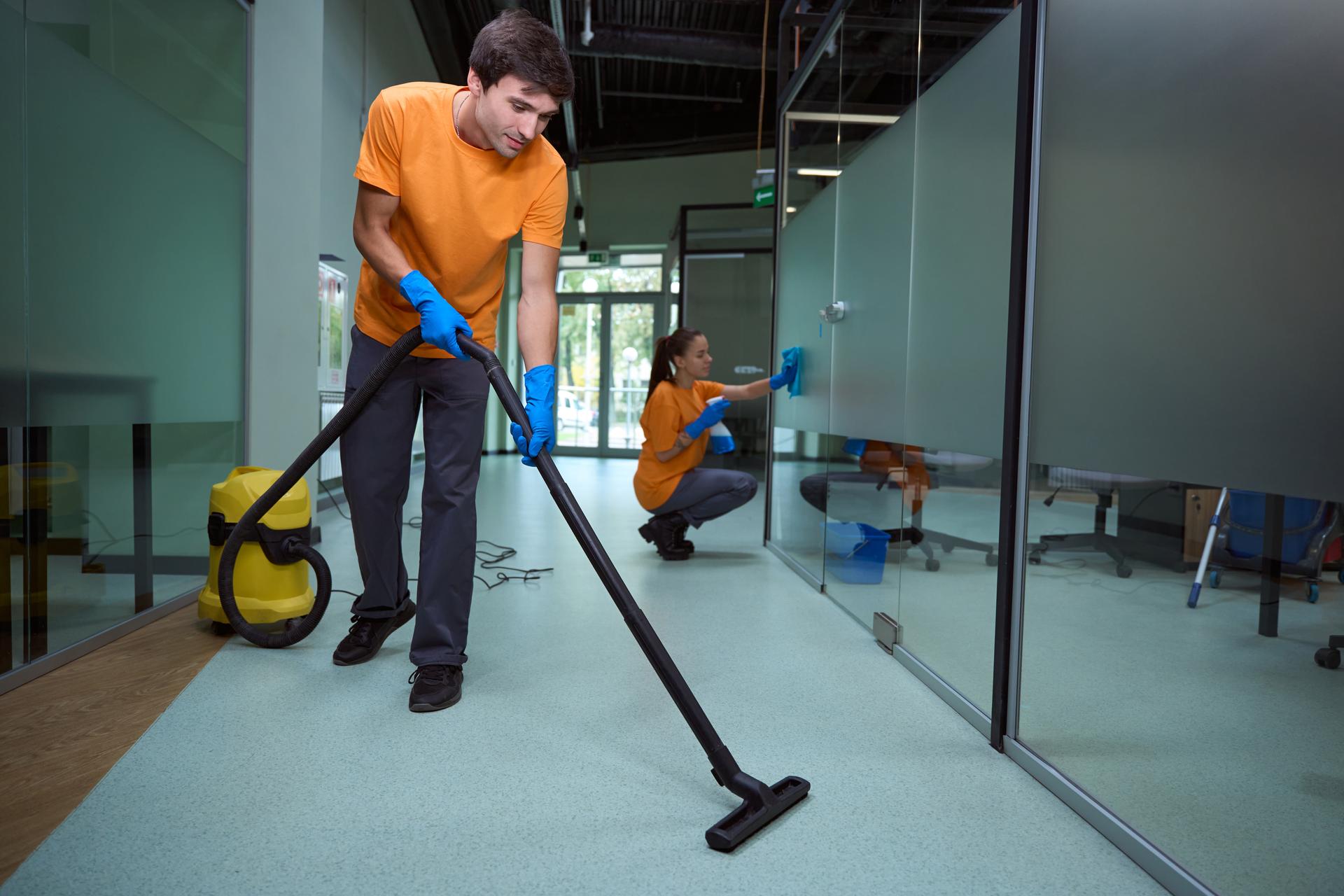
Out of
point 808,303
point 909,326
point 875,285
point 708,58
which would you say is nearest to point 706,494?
point 808,303

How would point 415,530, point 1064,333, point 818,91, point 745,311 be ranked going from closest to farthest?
point 1064,333
point 818,91
point 415,530
point 745,311

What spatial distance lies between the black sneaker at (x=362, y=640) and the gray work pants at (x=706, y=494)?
5.26ft

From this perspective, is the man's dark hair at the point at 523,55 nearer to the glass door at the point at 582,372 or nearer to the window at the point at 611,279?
the window at the point at 611,279

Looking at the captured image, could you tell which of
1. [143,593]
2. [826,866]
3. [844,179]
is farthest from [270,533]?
[844,179]

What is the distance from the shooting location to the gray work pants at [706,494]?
3.49 m

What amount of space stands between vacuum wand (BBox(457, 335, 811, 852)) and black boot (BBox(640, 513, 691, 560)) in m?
2.07

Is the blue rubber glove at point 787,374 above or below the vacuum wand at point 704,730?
above

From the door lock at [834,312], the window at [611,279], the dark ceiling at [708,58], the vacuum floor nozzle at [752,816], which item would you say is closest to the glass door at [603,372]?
the window at [611,279]

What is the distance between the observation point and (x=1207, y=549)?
115 centimetres

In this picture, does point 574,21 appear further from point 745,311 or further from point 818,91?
point 818,91

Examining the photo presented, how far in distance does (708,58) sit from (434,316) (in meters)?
5.43

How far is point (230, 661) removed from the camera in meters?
1.96

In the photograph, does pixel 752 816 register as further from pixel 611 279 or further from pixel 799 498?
pixel 611 279

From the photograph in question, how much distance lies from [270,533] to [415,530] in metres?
1.98
